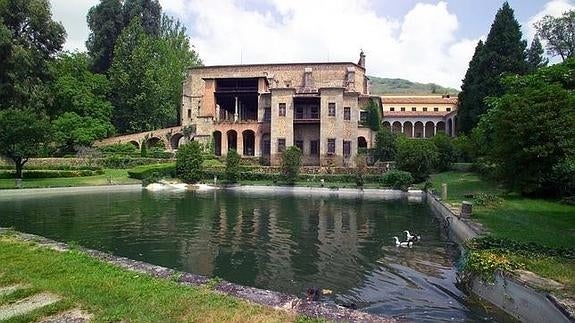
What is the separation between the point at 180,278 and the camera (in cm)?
734

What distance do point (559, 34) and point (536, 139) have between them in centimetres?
3602

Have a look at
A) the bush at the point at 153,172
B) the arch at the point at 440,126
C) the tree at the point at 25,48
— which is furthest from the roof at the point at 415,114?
the tree at the point at 25,48

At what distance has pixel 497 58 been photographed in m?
39.9

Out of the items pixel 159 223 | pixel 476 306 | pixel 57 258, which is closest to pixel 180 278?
pixel 57 258

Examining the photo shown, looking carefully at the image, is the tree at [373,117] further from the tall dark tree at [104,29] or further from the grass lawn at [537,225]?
the tall dark tree at [104,29]

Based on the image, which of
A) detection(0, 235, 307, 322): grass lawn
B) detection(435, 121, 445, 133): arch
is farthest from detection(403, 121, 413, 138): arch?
detection(0, 235, 307, 322): grass lawn

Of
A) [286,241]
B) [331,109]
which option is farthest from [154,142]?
[286,241]

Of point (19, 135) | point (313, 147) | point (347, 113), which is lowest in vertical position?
point (313, 147)

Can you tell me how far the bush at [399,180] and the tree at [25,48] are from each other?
35.6m

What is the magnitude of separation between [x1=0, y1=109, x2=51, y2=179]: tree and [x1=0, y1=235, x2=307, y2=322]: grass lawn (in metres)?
25.1

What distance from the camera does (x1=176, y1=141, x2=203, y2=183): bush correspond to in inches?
1396

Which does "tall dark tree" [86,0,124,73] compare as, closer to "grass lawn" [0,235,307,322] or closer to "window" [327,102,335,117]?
"window" [327,102,335,117]

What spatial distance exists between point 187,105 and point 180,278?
160 ft

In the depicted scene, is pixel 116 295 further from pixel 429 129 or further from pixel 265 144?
pixel 429 129
